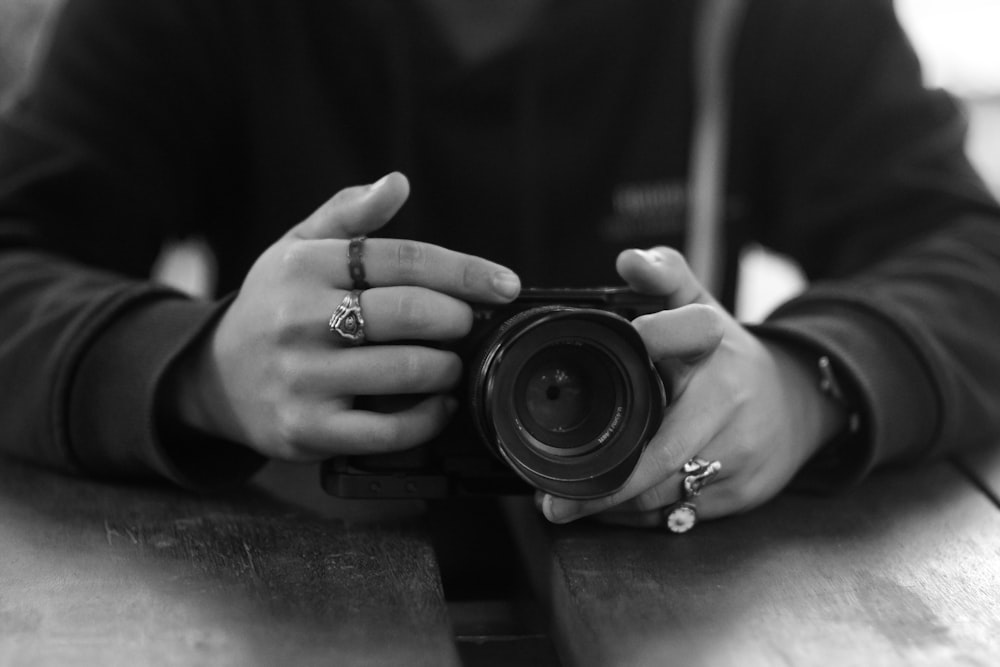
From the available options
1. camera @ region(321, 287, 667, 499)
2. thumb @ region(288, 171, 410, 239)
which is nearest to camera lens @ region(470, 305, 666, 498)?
camera @ region(321, 287, 667, 499)

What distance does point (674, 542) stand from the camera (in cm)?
63

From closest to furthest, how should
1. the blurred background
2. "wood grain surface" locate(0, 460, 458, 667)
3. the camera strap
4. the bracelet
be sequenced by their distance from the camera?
"wood grain surface" locate(0, 460, 458, 667)
the bracelet
the camera strap
the blurred background

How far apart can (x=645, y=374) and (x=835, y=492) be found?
0.22 m

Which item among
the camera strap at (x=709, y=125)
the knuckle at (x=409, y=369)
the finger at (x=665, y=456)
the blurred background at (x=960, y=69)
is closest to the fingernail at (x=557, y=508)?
the finger at (x=665, y=456)

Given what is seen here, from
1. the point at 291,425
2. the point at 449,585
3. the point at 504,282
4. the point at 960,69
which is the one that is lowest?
the point at 960,69

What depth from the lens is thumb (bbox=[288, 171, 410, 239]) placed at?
0.62 meters

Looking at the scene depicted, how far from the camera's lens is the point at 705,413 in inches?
24.5

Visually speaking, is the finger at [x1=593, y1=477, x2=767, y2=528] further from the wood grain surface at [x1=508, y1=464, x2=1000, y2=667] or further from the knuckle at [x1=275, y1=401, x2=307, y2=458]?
the knuckle at [x1=275, y1=401, x2=307, y2=458]

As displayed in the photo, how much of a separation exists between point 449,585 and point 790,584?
0.22 m

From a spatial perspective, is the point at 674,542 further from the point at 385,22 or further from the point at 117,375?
the point at 385,22

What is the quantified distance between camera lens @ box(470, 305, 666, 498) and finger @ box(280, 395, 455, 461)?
0.04 metres

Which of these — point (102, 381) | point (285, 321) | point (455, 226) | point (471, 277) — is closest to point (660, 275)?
point (471, 277)

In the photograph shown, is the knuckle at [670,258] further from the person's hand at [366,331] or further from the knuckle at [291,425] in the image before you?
the knuckle at [291,425]

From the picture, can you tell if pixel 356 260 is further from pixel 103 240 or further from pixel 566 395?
pixel 103 240
